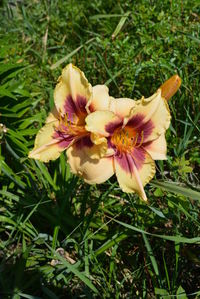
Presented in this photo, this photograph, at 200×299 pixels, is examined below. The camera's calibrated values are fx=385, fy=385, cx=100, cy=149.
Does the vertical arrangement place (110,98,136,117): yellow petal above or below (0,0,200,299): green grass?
above

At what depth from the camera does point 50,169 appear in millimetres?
1891

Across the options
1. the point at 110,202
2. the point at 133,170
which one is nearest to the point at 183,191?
the point at 133,170

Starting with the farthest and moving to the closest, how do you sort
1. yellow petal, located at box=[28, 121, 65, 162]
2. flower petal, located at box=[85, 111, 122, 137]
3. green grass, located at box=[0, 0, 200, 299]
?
green grass, located at box=[0, 0, 200, 299] < yellow petal, located at box=[28, 121, 65, 162] < flower petal, located at box=[85, 111, 122, 137]

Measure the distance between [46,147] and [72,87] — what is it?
0.67 feet

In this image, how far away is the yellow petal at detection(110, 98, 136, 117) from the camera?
1197mm

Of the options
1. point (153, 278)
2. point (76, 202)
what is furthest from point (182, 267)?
point (76, 202)

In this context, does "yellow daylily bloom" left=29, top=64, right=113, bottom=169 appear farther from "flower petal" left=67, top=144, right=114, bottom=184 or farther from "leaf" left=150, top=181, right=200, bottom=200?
"leaf" left=150, top=181, right=200, bottom=200

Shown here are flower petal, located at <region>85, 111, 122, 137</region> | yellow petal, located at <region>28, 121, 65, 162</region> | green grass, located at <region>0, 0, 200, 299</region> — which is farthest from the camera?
green grass, located at <region>0, 0, 200, 299</region>

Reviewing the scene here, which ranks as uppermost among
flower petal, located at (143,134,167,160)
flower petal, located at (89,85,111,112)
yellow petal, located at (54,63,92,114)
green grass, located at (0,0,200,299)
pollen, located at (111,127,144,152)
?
yellow petal, located at (54,63,92,114)

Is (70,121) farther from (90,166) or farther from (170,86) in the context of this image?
(170,86)

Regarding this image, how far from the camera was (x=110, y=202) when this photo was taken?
1712 mm

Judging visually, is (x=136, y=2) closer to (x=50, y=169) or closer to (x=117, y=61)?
(x=117, y=61)

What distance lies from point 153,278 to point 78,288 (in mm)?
314

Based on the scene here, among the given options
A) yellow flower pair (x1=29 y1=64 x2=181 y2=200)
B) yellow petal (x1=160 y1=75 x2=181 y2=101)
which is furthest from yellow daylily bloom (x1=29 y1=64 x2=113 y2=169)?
yellow petal (x1=160 y1=75 x2=181 y2=101)
